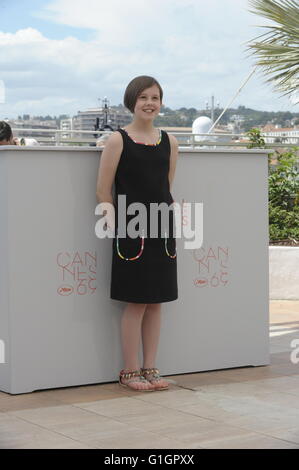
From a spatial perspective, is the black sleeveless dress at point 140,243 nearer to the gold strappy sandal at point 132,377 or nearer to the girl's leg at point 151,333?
the girl's leg at point 151,333

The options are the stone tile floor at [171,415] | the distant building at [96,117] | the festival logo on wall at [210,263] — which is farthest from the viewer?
the distant building at [96,117]

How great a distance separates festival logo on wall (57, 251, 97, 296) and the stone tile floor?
60 centimetres

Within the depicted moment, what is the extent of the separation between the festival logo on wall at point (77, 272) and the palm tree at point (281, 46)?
16.4 ft

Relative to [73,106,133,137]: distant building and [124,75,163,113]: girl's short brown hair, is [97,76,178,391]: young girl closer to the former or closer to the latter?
[124,75,163,113]: girl's short brown hair

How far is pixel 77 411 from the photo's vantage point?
16.0 feet

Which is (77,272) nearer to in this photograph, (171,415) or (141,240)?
(141,240)

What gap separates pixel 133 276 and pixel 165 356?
717 mm

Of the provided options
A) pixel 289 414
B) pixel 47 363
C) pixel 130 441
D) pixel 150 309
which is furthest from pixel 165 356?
pixel 130 441

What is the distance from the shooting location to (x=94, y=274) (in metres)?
5.54

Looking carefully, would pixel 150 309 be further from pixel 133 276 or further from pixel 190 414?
pixel 190 414

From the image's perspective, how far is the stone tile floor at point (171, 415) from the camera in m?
4.22

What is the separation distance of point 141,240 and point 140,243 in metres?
0.02

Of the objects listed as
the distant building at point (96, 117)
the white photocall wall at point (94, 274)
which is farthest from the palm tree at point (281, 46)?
the distant building at point (96, 117)

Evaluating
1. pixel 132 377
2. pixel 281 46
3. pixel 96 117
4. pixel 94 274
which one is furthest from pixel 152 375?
pixel 96 117
